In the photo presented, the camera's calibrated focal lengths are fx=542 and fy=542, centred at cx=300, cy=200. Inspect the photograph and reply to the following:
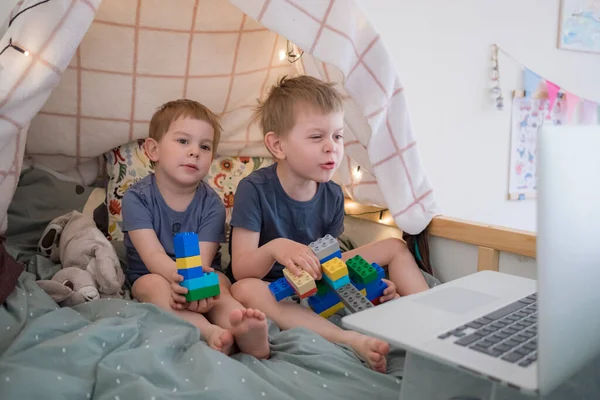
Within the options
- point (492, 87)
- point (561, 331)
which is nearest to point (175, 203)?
point (561, 331)

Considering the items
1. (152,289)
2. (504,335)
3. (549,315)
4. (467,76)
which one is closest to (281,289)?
(152,289)

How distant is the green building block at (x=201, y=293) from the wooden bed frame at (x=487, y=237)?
551 mm

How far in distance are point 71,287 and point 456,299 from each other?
0.74 meters

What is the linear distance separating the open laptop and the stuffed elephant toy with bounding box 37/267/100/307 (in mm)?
612

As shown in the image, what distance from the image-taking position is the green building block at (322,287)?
1.03m

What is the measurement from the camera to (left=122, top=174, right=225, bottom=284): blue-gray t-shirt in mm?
1235

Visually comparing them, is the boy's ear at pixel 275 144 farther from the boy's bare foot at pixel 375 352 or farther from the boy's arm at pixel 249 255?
the boy's bare foot at pixel 375 352

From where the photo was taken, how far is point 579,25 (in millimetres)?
2217

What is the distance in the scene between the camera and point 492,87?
2000 mm

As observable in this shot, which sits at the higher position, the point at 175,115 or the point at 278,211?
the point at 175,115

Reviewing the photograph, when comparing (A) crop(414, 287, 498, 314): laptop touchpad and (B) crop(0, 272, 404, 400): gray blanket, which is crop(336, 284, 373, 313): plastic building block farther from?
(A) crop(414, 287, 498, 314): laptop touchpad

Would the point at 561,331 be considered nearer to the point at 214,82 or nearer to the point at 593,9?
the point at 214,82

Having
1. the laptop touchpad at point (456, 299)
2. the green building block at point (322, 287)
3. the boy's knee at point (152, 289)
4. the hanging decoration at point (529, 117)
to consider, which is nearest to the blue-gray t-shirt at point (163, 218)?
the boy's knee at point (152, 289)

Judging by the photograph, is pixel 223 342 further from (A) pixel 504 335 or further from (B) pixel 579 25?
(B) pixel 579 25
